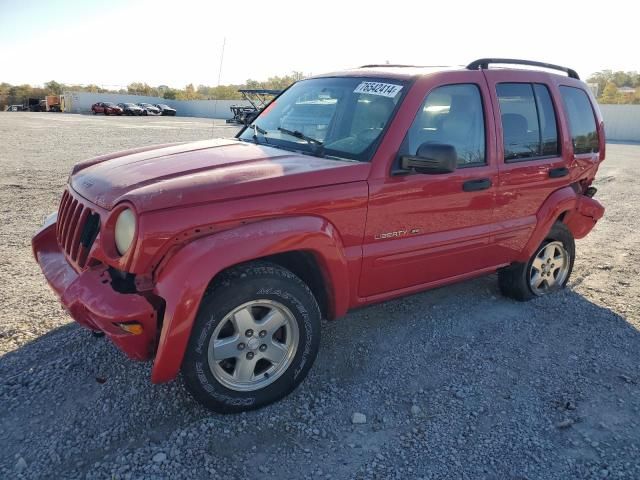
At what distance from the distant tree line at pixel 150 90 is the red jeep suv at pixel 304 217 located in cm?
5246

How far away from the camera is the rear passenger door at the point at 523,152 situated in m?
3.81

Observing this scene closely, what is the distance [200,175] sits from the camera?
278 centimetres

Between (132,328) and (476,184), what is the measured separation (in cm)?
245

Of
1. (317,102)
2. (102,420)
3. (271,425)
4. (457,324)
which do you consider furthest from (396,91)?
(102,420)

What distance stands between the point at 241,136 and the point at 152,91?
76595 millimetres

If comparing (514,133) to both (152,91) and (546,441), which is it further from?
(152,91)

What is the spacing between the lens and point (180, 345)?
250cm

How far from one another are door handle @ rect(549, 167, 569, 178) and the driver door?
0.78m

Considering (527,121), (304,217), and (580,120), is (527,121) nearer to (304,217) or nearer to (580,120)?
(580,120)

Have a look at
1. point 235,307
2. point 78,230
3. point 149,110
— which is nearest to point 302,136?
point 235,307

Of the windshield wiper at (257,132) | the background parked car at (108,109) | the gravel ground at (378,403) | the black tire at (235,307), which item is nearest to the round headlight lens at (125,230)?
the black tire at (235,307)

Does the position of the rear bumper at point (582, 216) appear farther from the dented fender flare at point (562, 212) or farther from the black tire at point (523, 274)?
the black tire at point (523, 274)

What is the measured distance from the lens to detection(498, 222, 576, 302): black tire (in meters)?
4.38

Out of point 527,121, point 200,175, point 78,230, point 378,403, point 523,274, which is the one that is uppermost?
point 527,121
